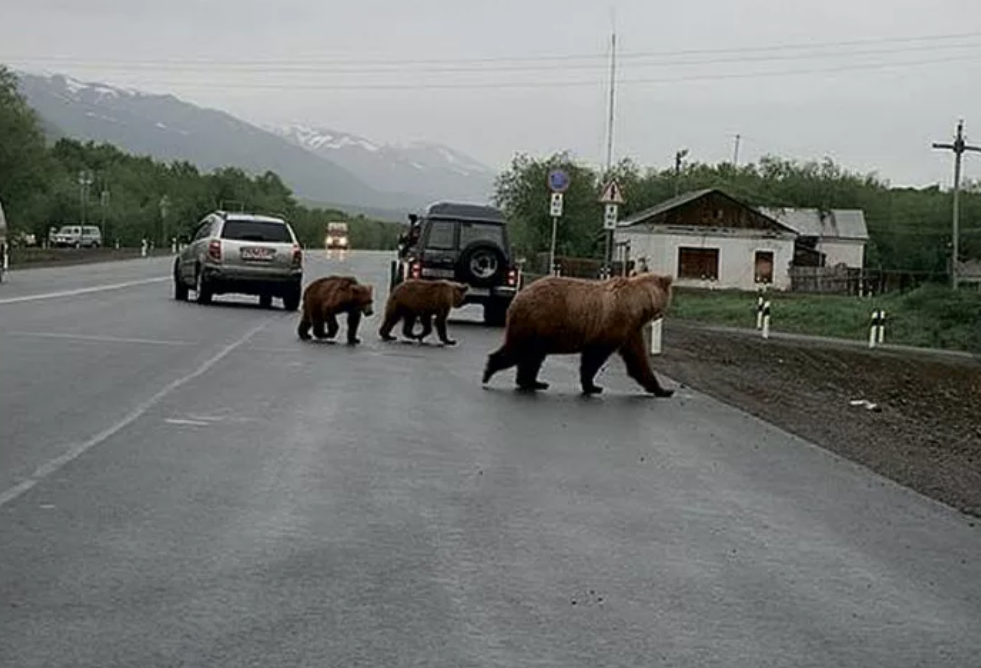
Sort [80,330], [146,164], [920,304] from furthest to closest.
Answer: [146,164] < [920,304] < [80,330]

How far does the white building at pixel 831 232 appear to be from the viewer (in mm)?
96500

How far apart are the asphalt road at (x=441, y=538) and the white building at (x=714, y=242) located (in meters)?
65.9

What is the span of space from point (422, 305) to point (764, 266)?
2322 inches

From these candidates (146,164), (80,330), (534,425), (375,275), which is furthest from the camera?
(146,164)

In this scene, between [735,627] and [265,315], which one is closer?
[735,627]

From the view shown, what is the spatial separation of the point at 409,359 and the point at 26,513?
1274cm

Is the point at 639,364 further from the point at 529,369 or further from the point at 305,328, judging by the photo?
the point at 305,328

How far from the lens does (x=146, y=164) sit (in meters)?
156

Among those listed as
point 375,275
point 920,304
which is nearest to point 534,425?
point 920,304

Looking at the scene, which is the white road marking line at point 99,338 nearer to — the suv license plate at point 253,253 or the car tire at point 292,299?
the suv license plate at point 253,253

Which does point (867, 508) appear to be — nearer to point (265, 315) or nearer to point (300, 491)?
point (300, 491)

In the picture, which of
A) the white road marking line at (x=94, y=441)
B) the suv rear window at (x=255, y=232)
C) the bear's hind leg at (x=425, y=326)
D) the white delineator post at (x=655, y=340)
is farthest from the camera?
the suv rear window at (x=255, y=232)

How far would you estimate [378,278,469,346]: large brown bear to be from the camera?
2468cm

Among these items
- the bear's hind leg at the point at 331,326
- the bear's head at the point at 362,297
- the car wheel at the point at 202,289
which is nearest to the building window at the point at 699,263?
the car wheel at the point at 202,289
